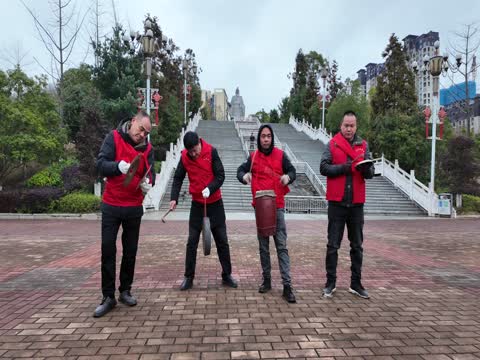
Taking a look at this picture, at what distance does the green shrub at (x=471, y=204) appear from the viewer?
15.3 meters

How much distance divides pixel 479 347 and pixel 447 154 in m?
15.6

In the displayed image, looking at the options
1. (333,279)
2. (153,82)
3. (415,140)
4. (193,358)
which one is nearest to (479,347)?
(333,279)

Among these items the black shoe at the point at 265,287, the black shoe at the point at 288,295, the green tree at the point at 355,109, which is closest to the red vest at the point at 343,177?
the black shoe at the point at 288,295

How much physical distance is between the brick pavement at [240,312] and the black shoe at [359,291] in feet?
0.29

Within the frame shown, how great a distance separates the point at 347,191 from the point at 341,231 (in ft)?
1.63

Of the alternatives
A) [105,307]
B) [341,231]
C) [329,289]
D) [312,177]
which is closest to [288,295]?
[329,289]

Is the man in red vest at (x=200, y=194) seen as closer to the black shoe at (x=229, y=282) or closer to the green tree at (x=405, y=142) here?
the black shoe at (x=229, y=282)

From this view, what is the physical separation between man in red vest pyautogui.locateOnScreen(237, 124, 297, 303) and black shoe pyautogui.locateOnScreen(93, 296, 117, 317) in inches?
65.2

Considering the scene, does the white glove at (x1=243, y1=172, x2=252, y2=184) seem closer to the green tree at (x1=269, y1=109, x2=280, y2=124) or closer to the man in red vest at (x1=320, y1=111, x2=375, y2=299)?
the man in red vest at (x1=320, y1=111, x2=375, y2=299)

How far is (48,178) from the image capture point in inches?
586

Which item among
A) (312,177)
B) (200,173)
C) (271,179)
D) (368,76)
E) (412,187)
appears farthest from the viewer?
(368,76)

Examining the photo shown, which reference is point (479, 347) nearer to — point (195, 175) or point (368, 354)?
point (368, 354)

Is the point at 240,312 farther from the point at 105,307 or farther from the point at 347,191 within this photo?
the point at 347,191

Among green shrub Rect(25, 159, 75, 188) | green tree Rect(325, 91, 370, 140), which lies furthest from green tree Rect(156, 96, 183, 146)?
green tree Rect(325, 91, 370, 140)
